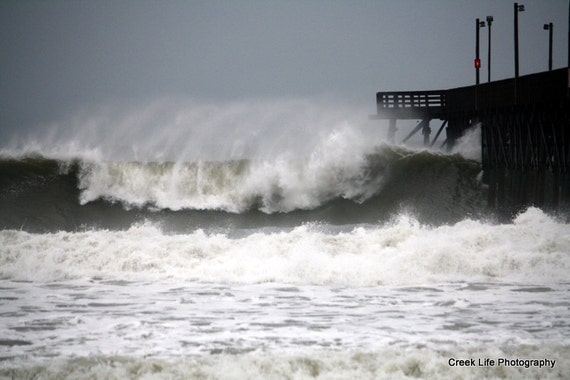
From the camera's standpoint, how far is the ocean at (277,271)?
1270 cm

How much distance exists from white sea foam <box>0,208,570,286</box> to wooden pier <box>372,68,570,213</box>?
4.25 m

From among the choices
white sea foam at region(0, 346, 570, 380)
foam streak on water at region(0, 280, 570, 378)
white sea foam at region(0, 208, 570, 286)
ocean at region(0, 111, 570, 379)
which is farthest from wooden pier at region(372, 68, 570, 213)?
white sea foam at region(0, 346, 570, 380)

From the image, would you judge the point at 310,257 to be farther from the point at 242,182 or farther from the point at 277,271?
the point at 242,182

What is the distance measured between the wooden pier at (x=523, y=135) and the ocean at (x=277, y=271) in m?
0.96

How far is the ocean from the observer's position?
1270 centimetres

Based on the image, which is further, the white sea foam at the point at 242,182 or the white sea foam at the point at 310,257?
the white sea foam at the point at 242,182

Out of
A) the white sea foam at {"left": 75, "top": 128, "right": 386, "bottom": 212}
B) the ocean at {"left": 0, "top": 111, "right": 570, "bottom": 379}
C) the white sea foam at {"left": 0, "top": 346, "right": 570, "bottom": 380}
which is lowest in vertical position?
the white sea foam at {"left": 0, "top": 346, "right": 570, "bottom": 380}

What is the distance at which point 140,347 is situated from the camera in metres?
13.4

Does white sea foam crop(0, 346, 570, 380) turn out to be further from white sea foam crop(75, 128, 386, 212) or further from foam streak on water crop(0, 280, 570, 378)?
white sea foam crop(75, 128, 386, 212)

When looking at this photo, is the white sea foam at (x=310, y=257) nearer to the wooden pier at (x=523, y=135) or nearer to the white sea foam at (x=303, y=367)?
the wooden pier at (x=523, y=135)

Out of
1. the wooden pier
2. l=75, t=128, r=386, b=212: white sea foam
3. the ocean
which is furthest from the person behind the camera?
l=75, t=128, r=386, b=212: white sea foam

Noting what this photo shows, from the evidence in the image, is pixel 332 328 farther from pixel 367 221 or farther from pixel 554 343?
pixel 367 221

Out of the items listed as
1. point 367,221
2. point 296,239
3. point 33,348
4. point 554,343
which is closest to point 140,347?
point 33,348

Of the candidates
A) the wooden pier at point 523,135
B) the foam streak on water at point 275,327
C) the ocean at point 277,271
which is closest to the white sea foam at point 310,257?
the ocean at point 277,271
